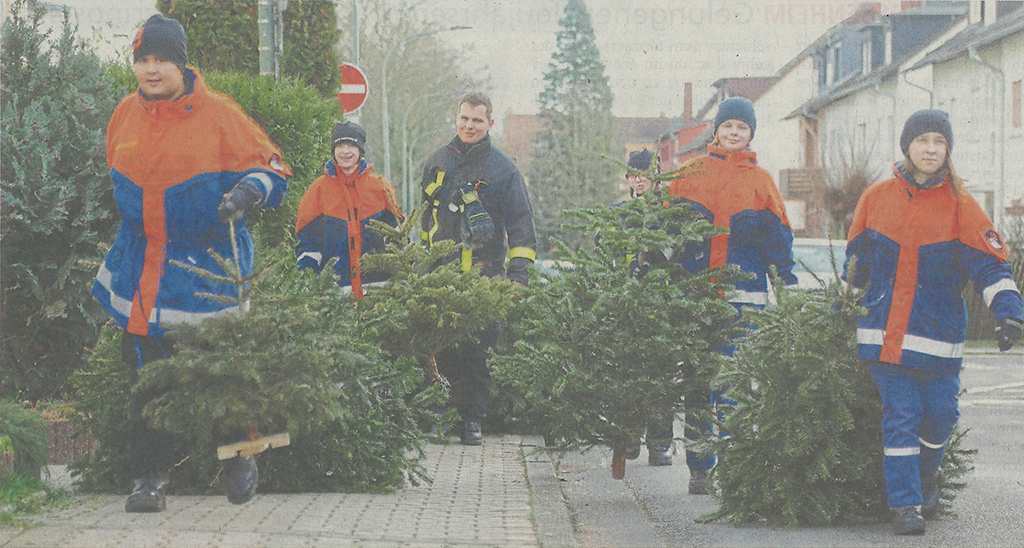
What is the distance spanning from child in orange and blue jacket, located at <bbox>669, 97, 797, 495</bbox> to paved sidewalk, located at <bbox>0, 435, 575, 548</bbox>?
1298 millimetres

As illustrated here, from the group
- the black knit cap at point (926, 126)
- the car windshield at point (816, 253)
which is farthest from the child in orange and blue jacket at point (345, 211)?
the car windshield at point (816, 253)

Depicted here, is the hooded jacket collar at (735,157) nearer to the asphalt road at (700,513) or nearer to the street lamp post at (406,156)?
the asphalt road at (700,513)

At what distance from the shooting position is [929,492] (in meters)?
7.02

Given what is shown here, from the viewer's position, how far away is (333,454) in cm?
715

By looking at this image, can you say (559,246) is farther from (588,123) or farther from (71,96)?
(588,123)

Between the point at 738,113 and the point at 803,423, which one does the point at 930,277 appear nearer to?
the point at 803,423

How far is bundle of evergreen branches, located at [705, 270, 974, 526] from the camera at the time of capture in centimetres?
676

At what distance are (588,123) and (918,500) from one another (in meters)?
75.7

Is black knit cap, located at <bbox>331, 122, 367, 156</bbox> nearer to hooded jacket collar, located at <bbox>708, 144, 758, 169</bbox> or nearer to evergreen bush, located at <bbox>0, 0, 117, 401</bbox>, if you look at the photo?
evergreen bush, located at <bbox>0, 0, 117, 401</bbox>

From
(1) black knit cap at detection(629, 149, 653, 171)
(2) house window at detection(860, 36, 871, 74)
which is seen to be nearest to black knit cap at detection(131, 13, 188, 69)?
(1) black knit cap at detection(629, 149, 653, 171)

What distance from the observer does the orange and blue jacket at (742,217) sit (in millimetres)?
8133

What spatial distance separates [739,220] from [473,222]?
7.36 feet

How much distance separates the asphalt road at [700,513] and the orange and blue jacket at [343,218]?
72.9 inches

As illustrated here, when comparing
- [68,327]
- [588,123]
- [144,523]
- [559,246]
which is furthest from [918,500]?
[588,123]
